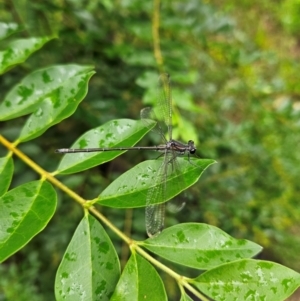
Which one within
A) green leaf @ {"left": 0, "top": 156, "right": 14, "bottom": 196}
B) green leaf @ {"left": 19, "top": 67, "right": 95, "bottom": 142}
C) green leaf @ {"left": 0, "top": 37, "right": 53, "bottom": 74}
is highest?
green leaf @ {"left": 0, "top": 37, "right": 53, "bottom": 74}

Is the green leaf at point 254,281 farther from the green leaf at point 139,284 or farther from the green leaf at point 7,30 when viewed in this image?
the green leaf at point 7,30

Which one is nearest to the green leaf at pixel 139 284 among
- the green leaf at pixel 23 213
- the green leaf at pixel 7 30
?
the green leaf at pixel 23 213

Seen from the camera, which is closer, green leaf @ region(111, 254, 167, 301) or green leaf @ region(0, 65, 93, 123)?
green leaf @ region(111, 254, 167, 301)

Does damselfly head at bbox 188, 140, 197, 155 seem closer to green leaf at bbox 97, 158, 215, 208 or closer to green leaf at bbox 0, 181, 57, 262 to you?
green leaf at bbox 97, 158, 215, 208

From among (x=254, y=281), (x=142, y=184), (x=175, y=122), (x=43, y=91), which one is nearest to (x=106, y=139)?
(x=142, y=184)

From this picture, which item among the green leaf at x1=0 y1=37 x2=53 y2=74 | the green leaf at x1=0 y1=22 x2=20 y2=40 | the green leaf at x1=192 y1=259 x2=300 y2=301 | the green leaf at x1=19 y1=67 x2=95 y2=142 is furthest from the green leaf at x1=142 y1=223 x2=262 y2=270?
the green leaf at x1=0 y1=22 x2=20 y2=40

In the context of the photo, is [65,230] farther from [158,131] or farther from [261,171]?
[261,171]
